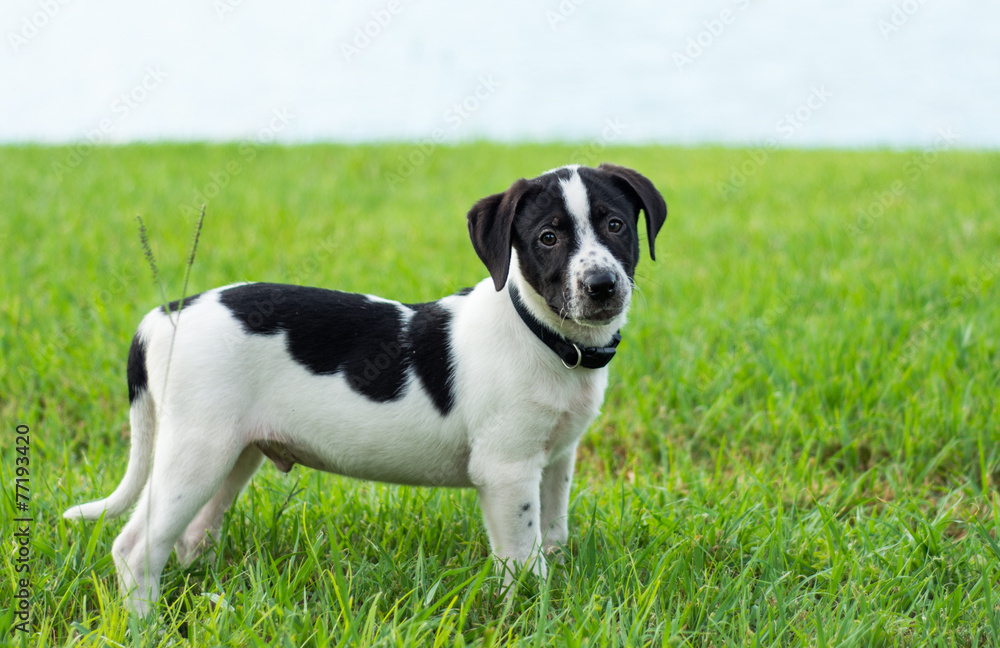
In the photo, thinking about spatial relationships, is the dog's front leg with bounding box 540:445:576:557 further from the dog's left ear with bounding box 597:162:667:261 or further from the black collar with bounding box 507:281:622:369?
the dog's left ear with bounding box 597:162:667:261

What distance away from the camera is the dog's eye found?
2934mm

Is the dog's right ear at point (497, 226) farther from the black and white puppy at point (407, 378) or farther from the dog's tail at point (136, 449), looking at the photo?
the dog's tail at point (136, 449)

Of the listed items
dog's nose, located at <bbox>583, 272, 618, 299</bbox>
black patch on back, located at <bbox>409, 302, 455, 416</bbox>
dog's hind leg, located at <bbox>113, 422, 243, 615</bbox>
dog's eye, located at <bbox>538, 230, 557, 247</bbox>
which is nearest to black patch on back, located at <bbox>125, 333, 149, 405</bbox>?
dog's hind leg, located at <bbox>113, 422, 243, 615</bbox>


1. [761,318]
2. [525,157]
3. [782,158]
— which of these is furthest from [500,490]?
[782,158]

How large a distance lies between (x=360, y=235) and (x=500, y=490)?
234 inches

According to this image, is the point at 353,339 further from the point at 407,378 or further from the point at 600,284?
the point at 600,284

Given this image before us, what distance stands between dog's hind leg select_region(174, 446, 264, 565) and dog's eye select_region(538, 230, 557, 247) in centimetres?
142

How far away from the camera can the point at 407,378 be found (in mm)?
3049

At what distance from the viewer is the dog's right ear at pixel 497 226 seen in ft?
9.61

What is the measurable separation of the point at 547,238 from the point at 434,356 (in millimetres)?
591

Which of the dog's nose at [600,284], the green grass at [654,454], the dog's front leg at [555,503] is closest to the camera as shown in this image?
the dog's nose at [600,284]

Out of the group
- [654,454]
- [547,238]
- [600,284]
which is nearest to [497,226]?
[547,238]

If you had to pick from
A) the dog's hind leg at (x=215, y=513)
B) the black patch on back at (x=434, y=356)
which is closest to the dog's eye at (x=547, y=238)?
the black patch on back at (x=434, y=356)

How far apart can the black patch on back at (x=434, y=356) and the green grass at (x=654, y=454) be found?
0.61 meters
